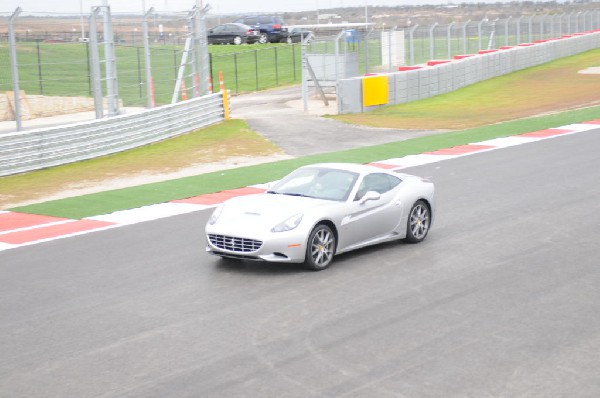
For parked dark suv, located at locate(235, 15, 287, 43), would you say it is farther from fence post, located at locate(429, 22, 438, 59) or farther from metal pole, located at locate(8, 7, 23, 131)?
metal pole, located at locate(8, 7, 23, 131)

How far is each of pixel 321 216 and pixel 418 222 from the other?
2150 millimetres

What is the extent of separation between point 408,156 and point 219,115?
8.91 m

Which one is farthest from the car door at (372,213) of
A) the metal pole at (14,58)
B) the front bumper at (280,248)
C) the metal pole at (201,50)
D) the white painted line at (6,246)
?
the metal pole at (201,50)

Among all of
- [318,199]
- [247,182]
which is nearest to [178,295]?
[318,199]

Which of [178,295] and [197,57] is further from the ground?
[197,57]

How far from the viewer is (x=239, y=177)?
70.1 ft

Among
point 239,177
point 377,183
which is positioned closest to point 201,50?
point 239,177

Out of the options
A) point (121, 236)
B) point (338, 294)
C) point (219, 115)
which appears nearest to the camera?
point (338, 294)

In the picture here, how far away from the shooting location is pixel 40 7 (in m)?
23.6

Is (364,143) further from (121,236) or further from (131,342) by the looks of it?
(131,342)

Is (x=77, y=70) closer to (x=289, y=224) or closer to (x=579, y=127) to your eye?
(x=289, y=224)

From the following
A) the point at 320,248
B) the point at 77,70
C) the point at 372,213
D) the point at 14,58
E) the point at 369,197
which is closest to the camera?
the point at 320,248

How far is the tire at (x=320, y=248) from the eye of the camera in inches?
493

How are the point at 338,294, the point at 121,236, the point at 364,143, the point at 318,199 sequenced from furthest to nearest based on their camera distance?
1. the point at 364,143
2. the point at 121,236
3. the point at 318,199
4. the point at 338,294
